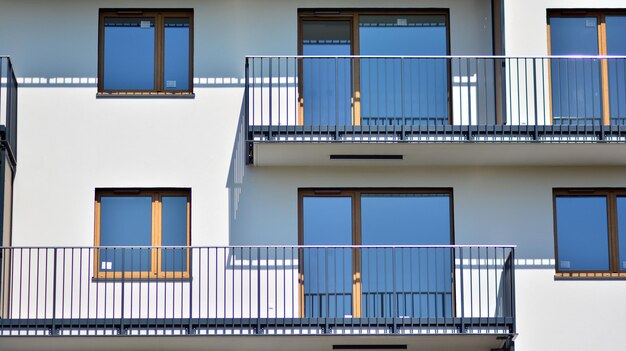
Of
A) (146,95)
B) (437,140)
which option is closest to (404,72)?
(437,140)

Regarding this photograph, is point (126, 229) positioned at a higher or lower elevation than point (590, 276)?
higher

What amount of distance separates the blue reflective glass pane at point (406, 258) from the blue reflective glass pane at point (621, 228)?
2.31 m

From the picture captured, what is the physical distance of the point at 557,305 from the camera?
20.0 meters

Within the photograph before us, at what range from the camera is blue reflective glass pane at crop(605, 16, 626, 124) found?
20.4 metres

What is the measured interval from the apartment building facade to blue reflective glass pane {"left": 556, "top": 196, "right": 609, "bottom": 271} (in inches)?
1.1

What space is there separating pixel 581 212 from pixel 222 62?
5.31 metres

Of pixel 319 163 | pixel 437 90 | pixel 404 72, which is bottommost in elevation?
pixel 319 163

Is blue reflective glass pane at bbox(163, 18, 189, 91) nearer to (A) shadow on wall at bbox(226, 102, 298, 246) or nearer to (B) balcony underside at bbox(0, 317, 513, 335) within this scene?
(A) shadow on wall at bbox(226, 102, 298, 246)

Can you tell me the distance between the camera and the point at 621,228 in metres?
20.5

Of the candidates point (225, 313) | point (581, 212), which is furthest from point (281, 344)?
point (581, 212)

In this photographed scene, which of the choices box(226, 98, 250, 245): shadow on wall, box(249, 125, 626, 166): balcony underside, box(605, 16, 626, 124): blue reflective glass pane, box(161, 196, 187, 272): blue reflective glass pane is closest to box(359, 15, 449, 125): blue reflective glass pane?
box(249, 125, 626, 166): balcony underside

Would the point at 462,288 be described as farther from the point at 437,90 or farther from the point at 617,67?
the point at 617,67

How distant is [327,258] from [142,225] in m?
2.53

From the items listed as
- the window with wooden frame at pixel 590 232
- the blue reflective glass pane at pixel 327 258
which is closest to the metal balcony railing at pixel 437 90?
the window with wooden frame at pixel 590 232
